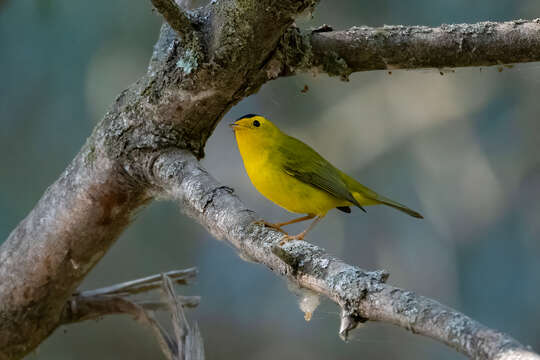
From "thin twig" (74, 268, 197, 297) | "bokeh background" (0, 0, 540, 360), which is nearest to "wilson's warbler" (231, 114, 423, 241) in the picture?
"thin twig" (74, 268, 197, 297)

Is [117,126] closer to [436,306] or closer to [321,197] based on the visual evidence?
[321,197]

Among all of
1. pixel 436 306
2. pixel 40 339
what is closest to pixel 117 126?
pixel 40 339

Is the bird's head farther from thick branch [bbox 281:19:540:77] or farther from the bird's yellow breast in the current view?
thick branch [bbox 281:19:540:77]

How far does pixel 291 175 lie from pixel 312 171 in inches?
5.3

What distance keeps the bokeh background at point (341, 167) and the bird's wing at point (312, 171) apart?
1406mm

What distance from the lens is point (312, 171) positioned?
329 cm

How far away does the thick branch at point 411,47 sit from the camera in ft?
7.25

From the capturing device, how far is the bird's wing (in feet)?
10.6

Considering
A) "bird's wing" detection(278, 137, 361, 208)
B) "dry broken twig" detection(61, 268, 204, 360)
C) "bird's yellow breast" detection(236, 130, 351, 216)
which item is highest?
"bird's wing" detection(278, 137, 361, 208)

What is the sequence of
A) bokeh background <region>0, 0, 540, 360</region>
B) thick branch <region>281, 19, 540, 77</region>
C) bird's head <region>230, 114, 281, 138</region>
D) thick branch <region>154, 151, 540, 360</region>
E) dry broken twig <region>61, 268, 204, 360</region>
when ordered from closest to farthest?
thick branch <region>154, 151, 540, 360</region> < thick branch <region>281, 19, 540, 77</region> < dry broken twig <region>61, 268, 204, 360</region> < bird's head <region>230, 114, 281, 138</region> < bokeh background <region>0, 0, 540, 360</region>

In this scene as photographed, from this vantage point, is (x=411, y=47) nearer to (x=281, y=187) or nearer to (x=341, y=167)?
(x=281, y=187)

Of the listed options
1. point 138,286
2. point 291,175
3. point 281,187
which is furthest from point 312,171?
point 138,286

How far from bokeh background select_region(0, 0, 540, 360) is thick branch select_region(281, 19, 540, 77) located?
2326 millimetres

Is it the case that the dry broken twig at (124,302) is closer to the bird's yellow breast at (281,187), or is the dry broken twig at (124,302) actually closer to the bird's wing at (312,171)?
the bird's yellow breast at (281,187)
